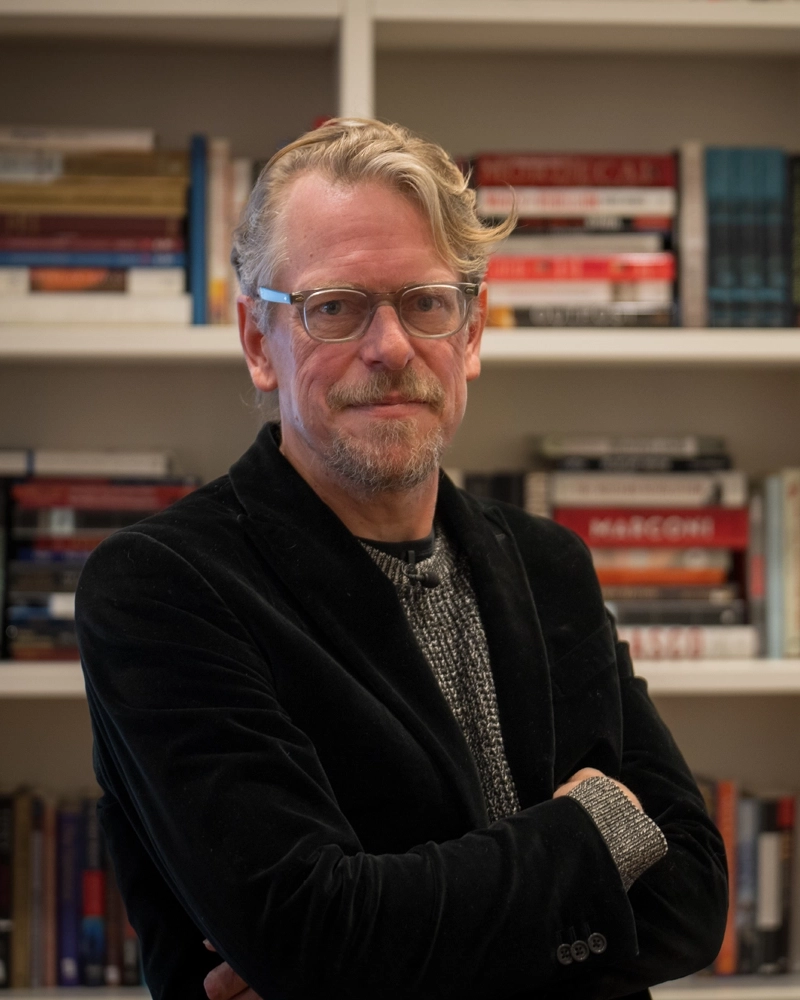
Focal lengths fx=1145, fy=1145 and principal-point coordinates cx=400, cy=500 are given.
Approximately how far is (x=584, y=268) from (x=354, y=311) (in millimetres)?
848

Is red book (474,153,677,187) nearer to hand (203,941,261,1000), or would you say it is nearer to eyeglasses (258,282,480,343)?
eyeglasses (258,282,480,343)

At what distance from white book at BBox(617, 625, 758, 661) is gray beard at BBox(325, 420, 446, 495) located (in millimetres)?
861

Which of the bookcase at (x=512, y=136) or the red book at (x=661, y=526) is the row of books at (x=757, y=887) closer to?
the bookcase at (x=512, y=136)

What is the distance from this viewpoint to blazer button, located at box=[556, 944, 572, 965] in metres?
0.97

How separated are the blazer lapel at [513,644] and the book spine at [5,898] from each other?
1025 mm

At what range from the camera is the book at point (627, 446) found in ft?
6.40

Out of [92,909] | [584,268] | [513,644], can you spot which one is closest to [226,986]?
[513,644]

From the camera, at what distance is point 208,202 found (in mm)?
1866

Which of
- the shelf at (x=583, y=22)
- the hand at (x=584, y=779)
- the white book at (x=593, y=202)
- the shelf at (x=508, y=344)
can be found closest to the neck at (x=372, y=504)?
the hand at (x=584, y=779)

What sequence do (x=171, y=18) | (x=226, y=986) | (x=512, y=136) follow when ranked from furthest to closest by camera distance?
(x=512, y=136)
(x=171, y=18)
(x=226, y=986)

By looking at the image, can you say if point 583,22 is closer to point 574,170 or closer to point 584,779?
point 574,170

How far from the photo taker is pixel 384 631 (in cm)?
111

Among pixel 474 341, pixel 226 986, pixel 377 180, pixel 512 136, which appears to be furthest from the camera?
pixel 512 136

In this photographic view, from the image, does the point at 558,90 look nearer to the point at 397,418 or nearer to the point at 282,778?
the point at 397,418
